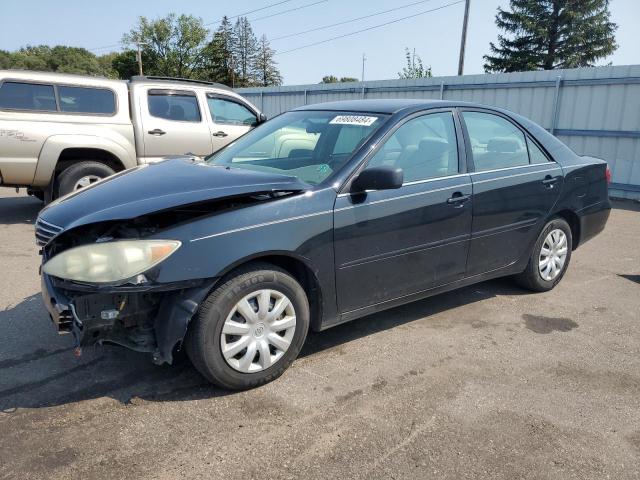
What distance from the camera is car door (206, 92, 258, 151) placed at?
8.23 metres

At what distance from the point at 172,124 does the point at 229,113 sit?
3.35 feet

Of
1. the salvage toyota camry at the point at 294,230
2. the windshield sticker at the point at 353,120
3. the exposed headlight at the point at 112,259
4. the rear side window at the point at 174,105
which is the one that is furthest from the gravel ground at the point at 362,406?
the rear side window at the point at 174,105

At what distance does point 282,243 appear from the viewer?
2986 mm

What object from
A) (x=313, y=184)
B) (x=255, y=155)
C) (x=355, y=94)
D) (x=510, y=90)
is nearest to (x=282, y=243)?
(x=313, y=184)

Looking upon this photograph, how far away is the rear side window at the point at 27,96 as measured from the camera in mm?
6758

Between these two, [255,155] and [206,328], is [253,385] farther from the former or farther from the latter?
[255,155]

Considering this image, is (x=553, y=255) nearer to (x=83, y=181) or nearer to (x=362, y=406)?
(x=362, y=406)

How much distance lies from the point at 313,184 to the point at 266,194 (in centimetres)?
37

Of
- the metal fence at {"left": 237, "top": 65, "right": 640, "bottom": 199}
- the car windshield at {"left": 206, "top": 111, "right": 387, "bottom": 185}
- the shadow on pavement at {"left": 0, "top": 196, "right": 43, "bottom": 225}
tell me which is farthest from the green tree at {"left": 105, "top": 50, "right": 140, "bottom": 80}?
the car windshield at {"left": 206, "top": 111, "right": 387, "bottom": 185}

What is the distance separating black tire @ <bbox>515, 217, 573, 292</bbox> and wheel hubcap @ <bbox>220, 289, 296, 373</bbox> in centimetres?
255

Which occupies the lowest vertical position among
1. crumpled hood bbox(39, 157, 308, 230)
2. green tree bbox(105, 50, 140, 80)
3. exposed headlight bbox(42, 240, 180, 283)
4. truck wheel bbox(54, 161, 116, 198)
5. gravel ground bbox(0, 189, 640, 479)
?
gravel ground bbox(0, 189, 640, 479)

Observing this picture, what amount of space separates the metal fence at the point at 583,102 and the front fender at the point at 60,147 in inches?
337

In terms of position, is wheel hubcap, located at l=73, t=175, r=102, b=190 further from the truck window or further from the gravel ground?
the gravel ground

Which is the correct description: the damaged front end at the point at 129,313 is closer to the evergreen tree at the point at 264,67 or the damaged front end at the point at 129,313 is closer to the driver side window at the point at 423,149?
the driver side window at the point at 423,149
